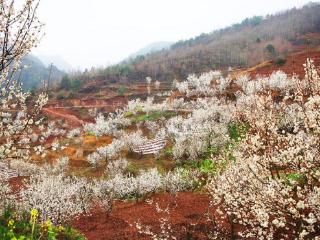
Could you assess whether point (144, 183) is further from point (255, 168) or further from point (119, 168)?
point (255, 168)

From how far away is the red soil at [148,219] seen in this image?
18.7 meters

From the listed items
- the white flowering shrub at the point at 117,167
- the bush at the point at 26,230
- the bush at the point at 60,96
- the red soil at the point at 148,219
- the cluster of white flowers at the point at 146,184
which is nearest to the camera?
the bush at the point at 26,230

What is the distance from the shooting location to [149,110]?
7606 cm

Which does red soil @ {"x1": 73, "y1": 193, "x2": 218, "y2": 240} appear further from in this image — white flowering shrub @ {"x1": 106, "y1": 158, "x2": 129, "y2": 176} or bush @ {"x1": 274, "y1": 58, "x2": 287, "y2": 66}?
bush @ {"x1": 274, "y1": 58, "x2": 287, "y2": 66}

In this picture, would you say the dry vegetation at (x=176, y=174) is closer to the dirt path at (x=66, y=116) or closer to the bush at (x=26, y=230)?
the bush at (x=26, y=230)

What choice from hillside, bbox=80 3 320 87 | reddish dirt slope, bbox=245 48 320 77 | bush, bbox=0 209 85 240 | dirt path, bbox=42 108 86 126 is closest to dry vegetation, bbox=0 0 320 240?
bush, bbox=0 209 85 240

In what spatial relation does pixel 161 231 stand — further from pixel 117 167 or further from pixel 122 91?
pixel 122 91

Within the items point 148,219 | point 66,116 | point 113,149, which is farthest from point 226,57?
point 148,219

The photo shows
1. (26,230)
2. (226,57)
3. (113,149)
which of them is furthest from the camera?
(226,57)

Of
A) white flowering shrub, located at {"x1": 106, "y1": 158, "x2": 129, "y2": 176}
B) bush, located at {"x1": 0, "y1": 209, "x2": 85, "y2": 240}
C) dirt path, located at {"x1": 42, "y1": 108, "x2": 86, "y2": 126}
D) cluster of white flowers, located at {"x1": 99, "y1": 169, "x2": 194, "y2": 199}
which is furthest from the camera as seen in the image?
dirt path, located at {"x1": 42, "y1": 108, "x2": 86, "y2": 126}

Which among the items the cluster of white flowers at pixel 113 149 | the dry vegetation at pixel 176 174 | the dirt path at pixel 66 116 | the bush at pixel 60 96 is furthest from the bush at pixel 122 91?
the cluster of white flowers at pixel 113 149

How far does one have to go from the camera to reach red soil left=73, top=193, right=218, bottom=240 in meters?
18.7

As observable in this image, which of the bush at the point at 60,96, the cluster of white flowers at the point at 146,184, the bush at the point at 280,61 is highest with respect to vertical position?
the bush at the point at 280,61

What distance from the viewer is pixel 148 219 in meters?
21.7
